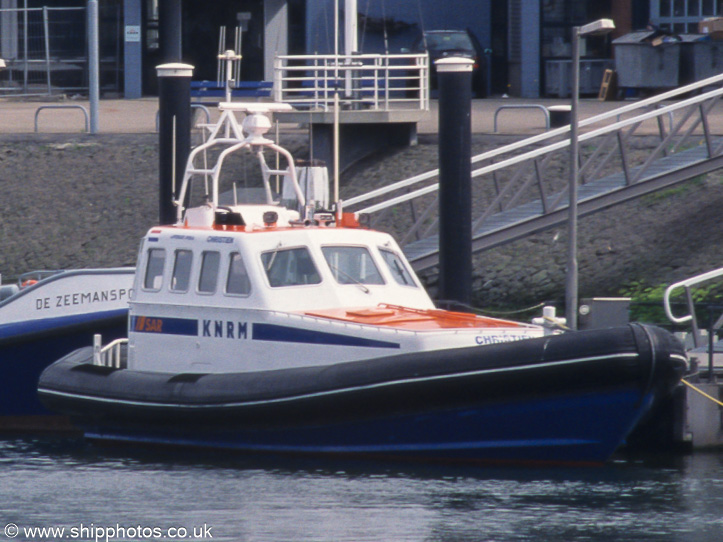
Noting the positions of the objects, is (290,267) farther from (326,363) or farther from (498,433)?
(498,433)

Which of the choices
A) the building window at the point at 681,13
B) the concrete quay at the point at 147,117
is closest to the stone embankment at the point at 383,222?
the concrete quay at the point at 147,117

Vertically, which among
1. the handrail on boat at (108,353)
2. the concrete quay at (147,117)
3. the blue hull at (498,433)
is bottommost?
the blue hull at (498,433)

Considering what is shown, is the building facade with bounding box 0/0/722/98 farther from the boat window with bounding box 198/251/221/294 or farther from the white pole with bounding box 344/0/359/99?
the boat window with bounding box 198/251/221/294

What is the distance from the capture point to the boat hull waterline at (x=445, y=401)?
1079 cm

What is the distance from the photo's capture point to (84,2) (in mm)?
34250

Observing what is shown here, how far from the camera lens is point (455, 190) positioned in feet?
45.2

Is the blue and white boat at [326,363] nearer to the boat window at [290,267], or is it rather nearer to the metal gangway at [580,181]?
the boat window at [290,267]

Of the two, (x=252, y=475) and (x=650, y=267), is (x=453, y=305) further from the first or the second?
(x=650, y=267)

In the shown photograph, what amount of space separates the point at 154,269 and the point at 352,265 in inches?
71.8

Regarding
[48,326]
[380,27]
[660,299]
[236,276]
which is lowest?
[660,299]

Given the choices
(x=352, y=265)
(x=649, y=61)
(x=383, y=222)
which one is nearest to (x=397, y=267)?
(x=352, y=265)

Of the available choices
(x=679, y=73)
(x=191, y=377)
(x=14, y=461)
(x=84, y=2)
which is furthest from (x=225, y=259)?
(x=84, y=2)

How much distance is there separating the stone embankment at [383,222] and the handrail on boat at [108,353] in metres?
4.73

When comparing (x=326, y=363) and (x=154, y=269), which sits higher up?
(x=154, y=269)
